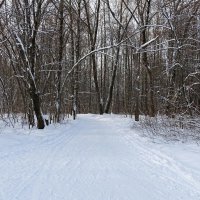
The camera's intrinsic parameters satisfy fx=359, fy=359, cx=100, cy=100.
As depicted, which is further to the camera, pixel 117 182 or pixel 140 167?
pixel 140 167

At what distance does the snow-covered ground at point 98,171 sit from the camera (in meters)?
6.68

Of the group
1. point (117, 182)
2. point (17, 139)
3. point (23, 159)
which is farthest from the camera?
point (17, 139)

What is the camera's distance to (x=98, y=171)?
8773 millimetres

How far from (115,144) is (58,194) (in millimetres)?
7848

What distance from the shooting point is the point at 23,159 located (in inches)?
397

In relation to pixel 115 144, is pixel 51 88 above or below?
above

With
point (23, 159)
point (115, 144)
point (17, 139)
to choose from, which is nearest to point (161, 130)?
point (115, 144)

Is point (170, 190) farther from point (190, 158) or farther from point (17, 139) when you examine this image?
point (17, 139)

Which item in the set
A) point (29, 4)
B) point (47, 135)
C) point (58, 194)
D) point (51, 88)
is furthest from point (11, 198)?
point (51, 88)

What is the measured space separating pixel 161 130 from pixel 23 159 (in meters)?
7.59

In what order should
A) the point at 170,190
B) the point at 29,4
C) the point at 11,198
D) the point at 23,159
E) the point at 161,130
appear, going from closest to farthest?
the point at 11,198, the point at 170,190, the point at 23,159, the point at 161,130, the point at 29,4

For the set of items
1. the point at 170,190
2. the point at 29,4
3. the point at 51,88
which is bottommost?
the point at 170,190

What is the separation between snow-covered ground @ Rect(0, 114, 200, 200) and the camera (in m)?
6.68

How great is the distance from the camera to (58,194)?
6.56 meters
